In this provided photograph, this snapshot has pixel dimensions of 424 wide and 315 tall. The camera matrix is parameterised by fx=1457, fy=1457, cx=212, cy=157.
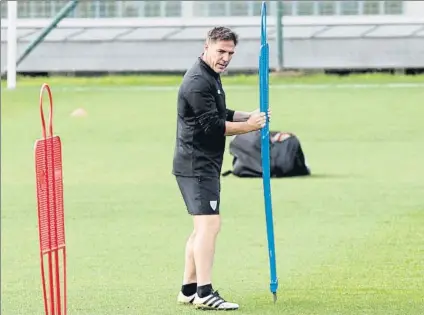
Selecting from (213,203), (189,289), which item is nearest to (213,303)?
(189,289)

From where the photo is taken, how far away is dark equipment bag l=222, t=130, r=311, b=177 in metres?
16.1

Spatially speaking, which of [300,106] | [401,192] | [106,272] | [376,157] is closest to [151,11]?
[300,106]

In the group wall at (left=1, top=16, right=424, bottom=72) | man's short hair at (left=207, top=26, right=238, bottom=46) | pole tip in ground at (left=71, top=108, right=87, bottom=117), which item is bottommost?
pole tip in ground at (left=71, top=108, right=87, bottom=117)

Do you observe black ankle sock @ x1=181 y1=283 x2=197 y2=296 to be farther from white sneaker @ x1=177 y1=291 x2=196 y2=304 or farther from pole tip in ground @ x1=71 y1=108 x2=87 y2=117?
pole tip in ground @ x1=71 y1=108 x2=87 y2=117

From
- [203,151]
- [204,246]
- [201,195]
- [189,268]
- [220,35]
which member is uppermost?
[220,35]

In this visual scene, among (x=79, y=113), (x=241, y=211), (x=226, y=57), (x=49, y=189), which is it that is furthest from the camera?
(x=79, y=113)

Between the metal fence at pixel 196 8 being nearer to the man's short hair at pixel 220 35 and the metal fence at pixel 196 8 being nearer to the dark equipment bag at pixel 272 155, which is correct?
the dark equipment bag at pixel 272 155

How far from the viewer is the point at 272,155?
636 inches

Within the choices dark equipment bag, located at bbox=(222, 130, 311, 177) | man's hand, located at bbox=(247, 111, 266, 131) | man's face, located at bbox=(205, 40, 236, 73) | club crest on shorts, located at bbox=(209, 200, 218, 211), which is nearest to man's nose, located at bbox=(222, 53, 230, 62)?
man's face, located at bbox=(205, 40, 236, 73)

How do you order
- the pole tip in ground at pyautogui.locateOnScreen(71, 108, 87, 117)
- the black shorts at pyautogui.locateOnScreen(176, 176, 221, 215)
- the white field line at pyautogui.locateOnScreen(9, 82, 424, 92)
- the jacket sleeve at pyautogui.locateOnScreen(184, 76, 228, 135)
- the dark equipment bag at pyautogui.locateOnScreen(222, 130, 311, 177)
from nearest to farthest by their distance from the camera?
the jacket sleeve at pyautogui.locateOnScreen(184, 76, 228, 135), the black shorts at pyautogui.locateOnScreen(176, 176, 221, 215), the dark equipment bag at pyautogui.locateOnScreen(222, 130, 311, 177), the pole tip in ground at pyautogui.locateOnScreen(71, 108, 87, 117), the white field line at pyautogui.locateOnScreen(9, 82, 424, 92)

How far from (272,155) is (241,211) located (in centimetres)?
234

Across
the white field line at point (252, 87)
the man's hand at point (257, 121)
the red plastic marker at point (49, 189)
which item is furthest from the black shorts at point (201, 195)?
the white field line at point (252, 87)

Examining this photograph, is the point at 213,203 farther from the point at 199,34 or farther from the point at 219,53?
the point at 199,34

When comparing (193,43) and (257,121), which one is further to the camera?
(193,43)
